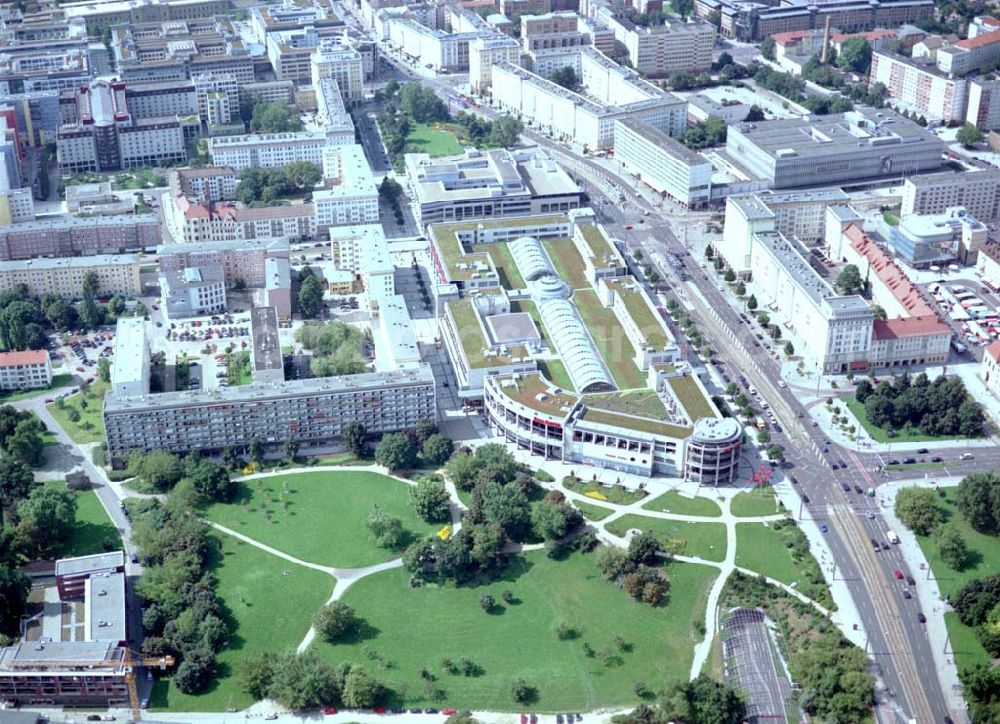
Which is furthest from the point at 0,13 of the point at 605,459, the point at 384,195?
the point at 605,459

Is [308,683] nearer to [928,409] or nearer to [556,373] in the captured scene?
[556,373]

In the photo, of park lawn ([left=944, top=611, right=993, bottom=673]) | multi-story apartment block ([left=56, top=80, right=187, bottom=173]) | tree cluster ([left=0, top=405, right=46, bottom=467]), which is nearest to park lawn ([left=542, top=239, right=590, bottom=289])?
tree cluster ([left=0, top=405, right=46, bottom=467])

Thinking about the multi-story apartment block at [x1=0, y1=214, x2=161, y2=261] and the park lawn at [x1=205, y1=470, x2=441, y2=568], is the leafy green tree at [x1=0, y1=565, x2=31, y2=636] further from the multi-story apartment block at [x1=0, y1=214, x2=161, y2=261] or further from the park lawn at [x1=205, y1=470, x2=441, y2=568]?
the multi-story apartment block at [x1=0, y1=214, x2=161, y2=261]

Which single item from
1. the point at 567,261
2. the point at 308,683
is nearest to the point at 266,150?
the point at 567,261

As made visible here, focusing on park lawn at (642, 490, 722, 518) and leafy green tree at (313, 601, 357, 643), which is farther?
park lawn at (642, 490, 722, 518)

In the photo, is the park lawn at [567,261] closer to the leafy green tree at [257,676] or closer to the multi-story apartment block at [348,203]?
the multi-story apartment block at [348,203]

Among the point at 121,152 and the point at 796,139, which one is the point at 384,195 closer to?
the point at 121,152
